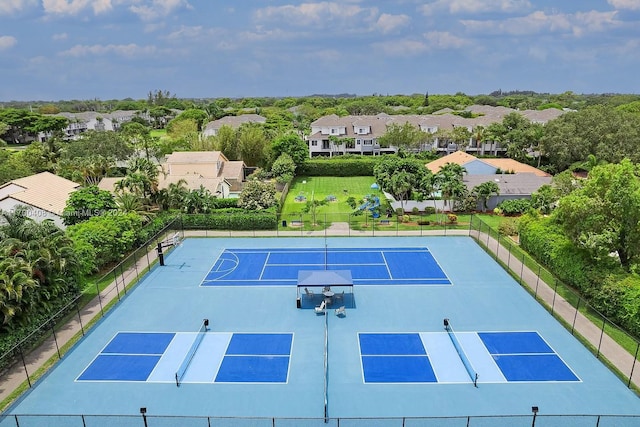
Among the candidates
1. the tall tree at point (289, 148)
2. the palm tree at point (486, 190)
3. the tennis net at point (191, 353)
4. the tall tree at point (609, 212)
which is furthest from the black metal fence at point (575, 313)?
the tall tree at point (289, 148)

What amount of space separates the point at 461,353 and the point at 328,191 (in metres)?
36.8

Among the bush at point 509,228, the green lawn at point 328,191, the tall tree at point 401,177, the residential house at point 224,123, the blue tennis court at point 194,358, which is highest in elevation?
the residential house at point 224,123

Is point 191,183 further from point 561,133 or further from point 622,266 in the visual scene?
point 561,133

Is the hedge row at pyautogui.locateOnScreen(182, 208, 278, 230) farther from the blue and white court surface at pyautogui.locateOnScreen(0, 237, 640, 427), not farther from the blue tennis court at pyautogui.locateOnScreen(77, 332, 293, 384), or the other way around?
the blue tennis court at pyautogui.locateOnScreen(77, 332, 293, 384)

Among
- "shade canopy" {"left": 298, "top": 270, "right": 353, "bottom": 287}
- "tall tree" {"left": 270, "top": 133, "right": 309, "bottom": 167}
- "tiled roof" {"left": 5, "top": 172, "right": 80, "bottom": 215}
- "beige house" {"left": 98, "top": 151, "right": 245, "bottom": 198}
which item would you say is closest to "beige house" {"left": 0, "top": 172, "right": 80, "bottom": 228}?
"tiled roof" {"left": 5, "top": 172, "right": 80, "bottom": 215}

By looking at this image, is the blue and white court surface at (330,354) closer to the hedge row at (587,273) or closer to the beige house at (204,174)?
the hedge row at (587,273)

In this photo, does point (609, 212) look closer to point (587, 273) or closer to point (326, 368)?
point (587, 273)

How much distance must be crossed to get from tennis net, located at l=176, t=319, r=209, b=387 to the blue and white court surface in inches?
2.8

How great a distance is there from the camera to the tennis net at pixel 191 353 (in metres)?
19.0

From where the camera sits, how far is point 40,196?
118 ft

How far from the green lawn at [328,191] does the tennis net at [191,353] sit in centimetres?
1962

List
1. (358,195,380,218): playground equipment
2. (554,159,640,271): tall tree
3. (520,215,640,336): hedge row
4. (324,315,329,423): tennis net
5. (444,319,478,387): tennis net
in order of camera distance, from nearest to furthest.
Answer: (324,315,329,423): tennis net
(444,319,478,387): tennis net
(520,215,640,336): hedge row
(554,159,640,271): tall tree
(358,195,380,218): playground equipment

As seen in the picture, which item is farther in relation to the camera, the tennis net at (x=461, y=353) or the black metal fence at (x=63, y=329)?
the black metal fence at (x=63, y=329)

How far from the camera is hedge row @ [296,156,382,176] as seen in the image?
6456 centimetres
